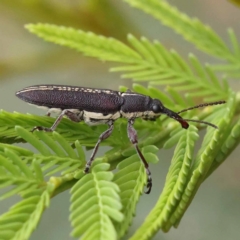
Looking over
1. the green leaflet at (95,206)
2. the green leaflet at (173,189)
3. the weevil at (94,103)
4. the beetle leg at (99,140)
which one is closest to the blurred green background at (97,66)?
the weevil at (94,103)

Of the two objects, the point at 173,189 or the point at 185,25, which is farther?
the point at 185,25

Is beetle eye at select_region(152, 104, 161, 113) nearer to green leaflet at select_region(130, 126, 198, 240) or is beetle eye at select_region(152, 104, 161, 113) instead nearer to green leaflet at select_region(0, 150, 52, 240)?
green leaflet at select_region(130, 126, 198, 240)

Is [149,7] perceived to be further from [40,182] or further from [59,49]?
[59,49]

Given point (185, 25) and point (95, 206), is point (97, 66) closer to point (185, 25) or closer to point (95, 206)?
point (185, 25)

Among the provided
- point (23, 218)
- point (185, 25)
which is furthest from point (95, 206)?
point (185, 25)

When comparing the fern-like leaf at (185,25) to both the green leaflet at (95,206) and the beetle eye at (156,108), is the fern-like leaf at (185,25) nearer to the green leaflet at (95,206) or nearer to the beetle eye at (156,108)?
the beetle eye at (156,108)
